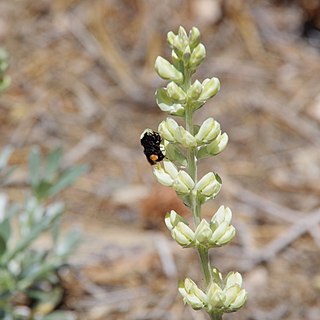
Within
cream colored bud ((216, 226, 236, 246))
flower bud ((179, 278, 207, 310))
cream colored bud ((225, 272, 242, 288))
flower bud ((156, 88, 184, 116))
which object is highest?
flower bud ((156, 88, 184, 116))

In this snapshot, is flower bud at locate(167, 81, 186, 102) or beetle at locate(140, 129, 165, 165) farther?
beetle at locate(140, 129, 165, 165)

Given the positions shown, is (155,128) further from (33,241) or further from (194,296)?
(194,296)

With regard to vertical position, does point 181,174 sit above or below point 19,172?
above

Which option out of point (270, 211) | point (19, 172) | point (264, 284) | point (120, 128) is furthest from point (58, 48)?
point (264, 284)

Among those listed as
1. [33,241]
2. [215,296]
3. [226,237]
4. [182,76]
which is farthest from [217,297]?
[33,241]

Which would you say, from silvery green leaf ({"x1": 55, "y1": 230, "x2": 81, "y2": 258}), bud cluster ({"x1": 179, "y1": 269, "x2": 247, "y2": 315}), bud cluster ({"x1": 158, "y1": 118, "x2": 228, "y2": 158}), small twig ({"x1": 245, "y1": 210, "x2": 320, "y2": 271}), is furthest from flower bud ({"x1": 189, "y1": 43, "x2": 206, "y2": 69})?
small twig ({"x1": 245, "y1": 210, "x2": 320, "y2": 271})

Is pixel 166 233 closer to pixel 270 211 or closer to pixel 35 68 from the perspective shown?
pixel 270 211

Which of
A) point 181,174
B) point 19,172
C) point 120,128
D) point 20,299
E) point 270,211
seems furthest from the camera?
point 120,128

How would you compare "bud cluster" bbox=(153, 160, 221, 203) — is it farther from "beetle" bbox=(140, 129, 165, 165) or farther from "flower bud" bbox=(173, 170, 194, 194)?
"beetle" bbox=(140, 129, 165, 165)
